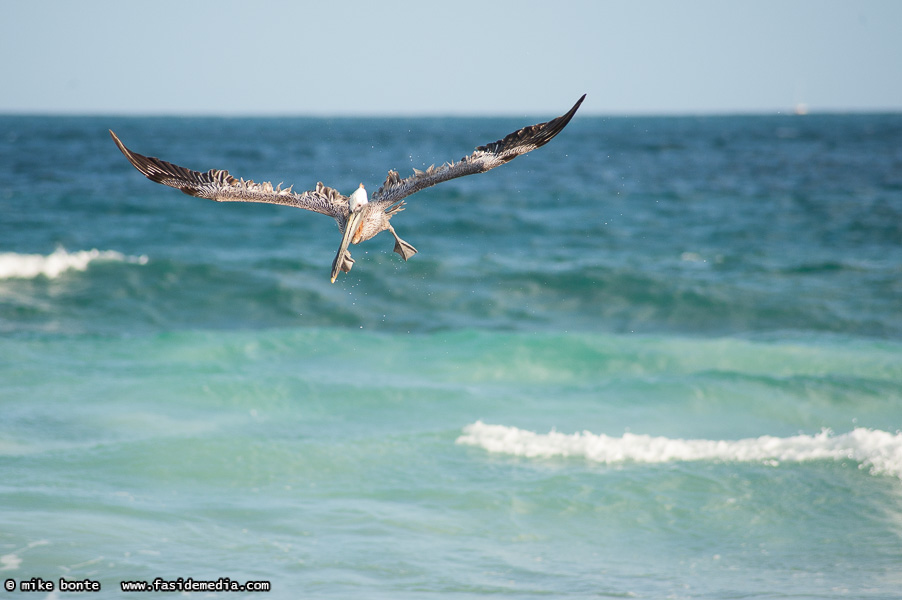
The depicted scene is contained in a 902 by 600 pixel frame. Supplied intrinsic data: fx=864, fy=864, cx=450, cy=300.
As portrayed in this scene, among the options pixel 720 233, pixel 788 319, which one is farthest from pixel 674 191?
pixel 788 319

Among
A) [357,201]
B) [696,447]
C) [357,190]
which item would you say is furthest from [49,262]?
[696,447]

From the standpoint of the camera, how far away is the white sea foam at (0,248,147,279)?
20.3 meters

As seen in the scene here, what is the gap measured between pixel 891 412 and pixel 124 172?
34.7 m

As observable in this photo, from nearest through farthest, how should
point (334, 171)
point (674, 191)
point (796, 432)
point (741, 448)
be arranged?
1. point (741, 448)
2. point (796, 432)
3. point (674, 191)
4. point (334, 171)

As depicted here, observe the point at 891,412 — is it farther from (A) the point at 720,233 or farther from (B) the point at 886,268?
(A) the point at 720,233

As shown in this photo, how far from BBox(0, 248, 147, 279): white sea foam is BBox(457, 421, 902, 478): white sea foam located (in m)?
13.1

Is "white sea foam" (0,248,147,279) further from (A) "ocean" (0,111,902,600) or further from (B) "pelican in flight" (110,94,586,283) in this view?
(B) "pelican in flight" (110,94,586,283)

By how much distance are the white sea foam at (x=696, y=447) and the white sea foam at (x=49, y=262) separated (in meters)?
13.1

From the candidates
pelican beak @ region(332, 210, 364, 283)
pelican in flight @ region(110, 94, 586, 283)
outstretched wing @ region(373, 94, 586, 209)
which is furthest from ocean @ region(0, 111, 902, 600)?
outstretched wing @ region(373, 94, 586, 209)

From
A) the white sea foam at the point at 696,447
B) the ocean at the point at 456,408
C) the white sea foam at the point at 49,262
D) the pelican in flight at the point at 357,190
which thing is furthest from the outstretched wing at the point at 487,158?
the white sea foam at the point at 49,262

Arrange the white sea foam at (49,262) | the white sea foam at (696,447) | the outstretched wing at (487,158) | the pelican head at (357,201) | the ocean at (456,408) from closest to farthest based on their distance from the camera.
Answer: the outstretched wing at (487,158) → the pelican head at (357,201) → the ocean at (456,408) → the white sea foam at (696,447) → the white sea foam at (49,262)

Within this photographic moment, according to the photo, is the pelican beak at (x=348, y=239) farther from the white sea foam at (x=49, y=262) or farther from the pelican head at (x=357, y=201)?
the white sea foam at (x=49, y=262)

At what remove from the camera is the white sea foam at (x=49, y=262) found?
20266 millimetres

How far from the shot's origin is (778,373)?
14.3 m
